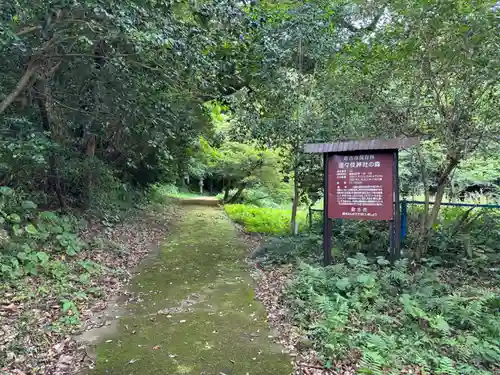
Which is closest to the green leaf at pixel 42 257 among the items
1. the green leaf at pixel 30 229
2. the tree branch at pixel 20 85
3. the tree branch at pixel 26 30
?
the green leaf at pixel 30 229

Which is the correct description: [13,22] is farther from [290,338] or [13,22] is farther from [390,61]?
[390,61]

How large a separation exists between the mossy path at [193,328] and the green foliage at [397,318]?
0.62 metres

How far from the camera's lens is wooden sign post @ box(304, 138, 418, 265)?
534 cm

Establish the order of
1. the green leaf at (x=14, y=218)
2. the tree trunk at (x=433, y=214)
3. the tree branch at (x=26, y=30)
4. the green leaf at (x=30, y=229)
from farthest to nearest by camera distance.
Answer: the tree trunk at (x=433, y=214) < the green leaf at (x=30, y=229) < the green leaf at (x=14, y=218) < the tree branch at (x=26, y=30)

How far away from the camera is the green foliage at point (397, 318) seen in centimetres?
341

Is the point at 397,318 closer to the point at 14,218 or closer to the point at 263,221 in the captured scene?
the point at 14,218

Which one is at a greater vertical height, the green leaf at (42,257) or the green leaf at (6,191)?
the green leaf at (6,191)

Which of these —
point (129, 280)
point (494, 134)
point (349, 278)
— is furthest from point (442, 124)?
point (129, 280)

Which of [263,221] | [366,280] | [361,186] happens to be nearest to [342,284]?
[366,280]

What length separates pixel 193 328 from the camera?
4152 millimetres

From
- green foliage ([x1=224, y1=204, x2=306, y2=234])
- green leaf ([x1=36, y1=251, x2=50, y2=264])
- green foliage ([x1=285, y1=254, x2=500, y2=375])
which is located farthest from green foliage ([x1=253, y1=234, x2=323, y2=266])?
green leaf ([x1=36, y1=251, x2=50, y2=264])

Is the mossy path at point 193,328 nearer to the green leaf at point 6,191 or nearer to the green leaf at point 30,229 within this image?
the green leaf at point 30,229

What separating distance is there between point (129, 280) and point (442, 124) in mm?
5906

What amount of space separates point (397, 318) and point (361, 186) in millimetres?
2133
